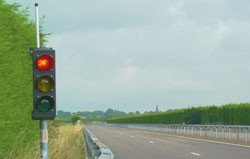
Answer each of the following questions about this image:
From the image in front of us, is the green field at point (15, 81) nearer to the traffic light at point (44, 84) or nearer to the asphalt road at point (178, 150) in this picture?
the traffic light at point (44, 84)

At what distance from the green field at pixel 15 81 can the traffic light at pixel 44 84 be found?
12.2 feet

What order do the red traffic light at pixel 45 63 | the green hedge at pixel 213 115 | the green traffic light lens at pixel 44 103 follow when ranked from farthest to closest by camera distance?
the green hedge at pixel 213 115 < the red traffic light at pixel 45 63 < the green traffic light lens at pixel 44 103

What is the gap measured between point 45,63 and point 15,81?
5.11 metres

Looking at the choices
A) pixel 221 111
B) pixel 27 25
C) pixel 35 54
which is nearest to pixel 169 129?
pixel 221 111

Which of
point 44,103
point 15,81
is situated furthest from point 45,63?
point 15,81

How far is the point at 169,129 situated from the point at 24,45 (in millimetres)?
45141

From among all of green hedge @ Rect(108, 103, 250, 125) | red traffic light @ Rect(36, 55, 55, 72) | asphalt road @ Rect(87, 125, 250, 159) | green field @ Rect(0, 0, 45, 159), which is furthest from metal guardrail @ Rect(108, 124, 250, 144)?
red traffic light @ Rect(36, 55, 55, 72)

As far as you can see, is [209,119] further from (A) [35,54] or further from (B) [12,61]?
(A) [35,54]

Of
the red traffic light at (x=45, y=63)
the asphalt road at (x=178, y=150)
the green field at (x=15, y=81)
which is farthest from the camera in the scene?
the asphalt road at (x=178, y=150)

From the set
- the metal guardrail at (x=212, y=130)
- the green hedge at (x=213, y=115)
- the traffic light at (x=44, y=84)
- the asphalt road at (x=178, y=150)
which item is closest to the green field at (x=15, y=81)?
the traffic light at (x=44, y=84)

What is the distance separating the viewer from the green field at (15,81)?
14.0 metres

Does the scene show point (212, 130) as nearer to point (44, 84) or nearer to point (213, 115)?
point (213, 115)

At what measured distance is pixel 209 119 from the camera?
215ft

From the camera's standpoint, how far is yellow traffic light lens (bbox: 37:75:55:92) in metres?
10.0
